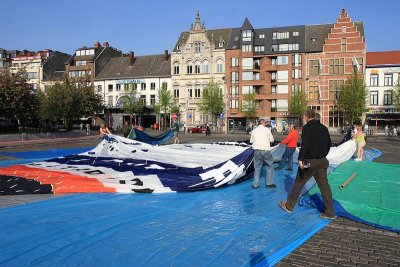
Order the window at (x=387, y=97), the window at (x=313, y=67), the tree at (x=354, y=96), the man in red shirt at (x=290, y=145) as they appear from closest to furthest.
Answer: the man in red shirt at (x=290, y=145) < the tree at (x=354, y=96) < the window at (x=387, y=97) < the window at (x=313, y=67)

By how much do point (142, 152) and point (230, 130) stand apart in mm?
53866

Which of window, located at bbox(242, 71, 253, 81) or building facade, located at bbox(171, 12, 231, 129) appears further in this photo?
building facade, located at bbox(171, 12, 231, 129)

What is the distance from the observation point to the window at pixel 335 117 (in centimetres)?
6338

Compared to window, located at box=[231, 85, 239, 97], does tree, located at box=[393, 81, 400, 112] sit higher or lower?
lower

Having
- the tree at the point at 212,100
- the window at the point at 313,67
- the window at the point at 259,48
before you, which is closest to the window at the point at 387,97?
the window at the point at 313,67

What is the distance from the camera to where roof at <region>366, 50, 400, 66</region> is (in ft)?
200

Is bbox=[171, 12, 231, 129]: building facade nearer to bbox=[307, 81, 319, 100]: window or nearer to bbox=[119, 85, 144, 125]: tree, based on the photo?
bbox=[119, 85, 144, 125]: tree

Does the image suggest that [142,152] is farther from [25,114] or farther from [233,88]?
[233,88]

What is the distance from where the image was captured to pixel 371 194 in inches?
354

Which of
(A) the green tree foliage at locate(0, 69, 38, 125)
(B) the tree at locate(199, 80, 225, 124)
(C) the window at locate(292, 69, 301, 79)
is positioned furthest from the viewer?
(C) the window at locate(292, 69, 301, 79)

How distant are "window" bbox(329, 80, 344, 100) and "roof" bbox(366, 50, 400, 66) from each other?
5374 millimetres

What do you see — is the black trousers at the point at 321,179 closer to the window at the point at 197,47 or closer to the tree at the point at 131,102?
the tree at the point at 131,102

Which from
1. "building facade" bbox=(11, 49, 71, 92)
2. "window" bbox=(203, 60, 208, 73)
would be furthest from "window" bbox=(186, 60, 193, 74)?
"building facade" bbox=(11, 49, 71, 92)

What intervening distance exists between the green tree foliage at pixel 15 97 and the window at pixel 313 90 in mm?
45246
